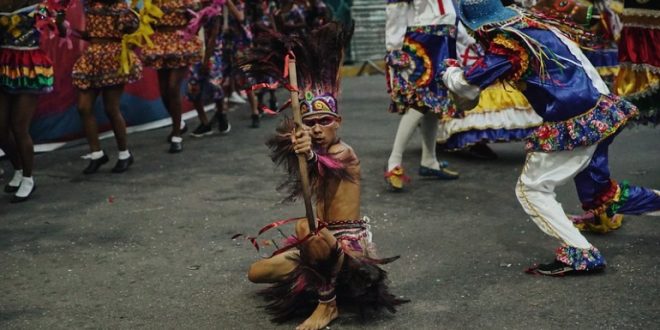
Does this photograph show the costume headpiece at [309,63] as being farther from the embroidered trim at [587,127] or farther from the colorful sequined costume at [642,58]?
the colorful sequined costume at [642,58]

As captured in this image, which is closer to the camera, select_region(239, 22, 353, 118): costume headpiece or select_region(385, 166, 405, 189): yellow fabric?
select_region(239, 22, 353, 118): costume headpiece

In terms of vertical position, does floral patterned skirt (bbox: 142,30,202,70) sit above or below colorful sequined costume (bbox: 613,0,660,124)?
below

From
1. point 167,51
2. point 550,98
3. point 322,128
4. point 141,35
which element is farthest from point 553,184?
point 167,51

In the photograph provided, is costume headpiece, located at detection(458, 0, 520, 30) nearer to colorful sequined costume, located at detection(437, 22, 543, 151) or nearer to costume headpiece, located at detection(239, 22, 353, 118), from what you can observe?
costume headpiece, located at detection(239, 22, 353, 118)

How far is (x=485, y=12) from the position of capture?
4.82m

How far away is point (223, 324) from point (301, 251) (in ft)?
1.78

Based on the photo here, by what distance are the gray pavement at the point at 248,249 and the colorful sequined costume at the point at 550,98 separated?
1.28 feet

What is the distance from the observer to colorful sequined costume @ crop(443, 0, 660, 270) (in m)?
4.77

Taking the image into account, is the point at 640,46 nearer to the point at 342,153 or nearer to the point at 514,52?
the point at 514,52

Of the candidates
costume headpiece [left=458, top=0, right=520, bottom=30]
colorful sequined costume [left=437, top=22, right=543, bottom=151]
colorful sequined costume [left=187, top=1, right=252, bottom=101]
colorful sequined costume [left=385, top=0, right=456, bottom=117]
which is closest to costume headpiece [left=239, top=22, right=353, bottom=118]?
costume headpiece [left=458, top=0, right=520, bottom=30]

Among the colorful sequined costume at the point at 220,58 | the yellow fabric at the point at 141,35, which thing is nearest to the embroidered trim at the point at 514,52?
the yellow fabric at the point at 141,35

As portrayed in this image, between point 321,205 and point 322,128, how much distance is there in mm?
389

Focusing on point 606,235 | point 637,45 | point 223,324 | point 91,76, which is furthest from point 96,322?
point 637,45

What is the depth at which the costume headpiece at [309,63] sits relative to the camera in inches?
169
